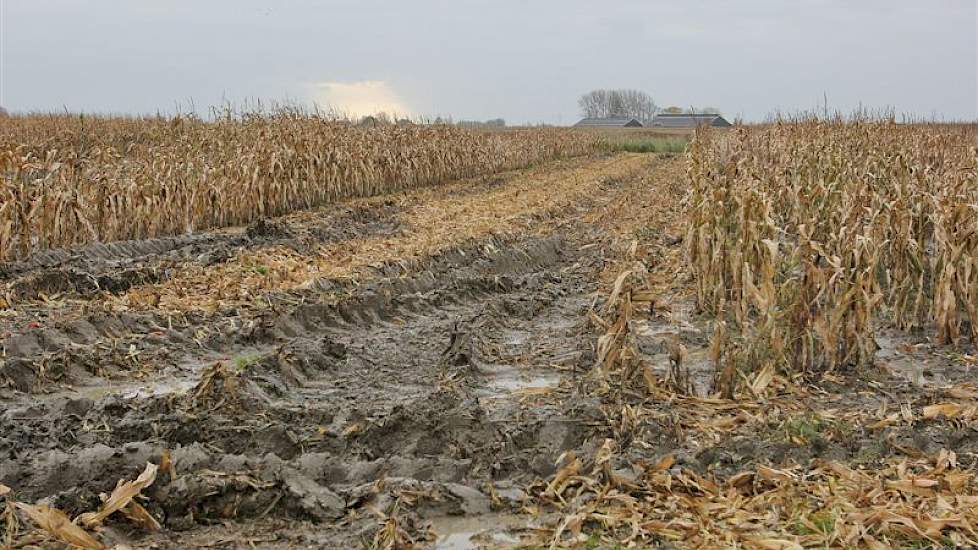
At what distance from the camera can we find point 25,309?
26.5ft

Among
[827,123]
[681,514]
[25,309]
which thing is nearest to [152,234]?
[25,309]

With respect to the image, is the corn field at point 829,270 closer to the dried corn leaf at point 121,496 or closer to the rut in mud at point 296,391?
the rut in mud at point 296,391

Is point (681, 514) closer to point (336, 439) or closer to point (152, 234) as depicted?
point (336, 439)

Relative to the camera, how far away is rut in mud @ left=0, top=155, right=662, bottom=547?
4301 millimetres

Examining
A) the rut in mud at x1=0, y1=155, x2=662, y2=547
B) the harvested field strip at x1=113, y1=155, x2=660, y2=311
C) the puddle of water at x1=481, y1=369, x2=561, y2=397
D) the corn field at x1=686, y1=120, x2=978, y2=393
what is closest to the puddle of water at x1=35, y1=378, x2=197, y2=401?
the rut in mud at x1=0, y1=155, x2=662, y2=547

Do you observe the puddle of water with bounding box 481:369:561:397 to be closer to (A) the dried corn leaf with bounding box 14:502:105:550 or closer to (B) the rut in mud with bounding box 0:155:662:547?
(B) the rut in mud with bounding box 0:155:662:547

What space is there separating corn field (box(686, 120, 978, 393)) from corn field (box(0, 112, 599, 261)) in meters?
8.01

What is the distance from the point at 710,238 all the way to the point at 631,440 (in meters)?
4.12

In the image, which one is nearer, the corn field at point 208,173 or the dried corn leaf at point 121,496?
the dried corn leaf at point 121,496

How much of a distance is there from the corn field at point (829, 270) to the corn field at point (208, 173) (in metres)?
8.01

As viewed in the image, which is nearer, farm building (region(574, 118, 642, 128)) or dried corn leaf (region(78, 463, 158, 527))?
dried corn leaf (region(78, 463, 158, 527))

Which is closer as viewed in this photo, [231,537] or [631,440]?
[231,537]

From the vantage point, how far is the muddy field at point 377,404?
Result: 4.21 metres

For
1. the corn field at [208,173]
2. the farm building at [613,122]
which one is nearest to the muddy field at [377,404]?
the corn field at [208,173]
